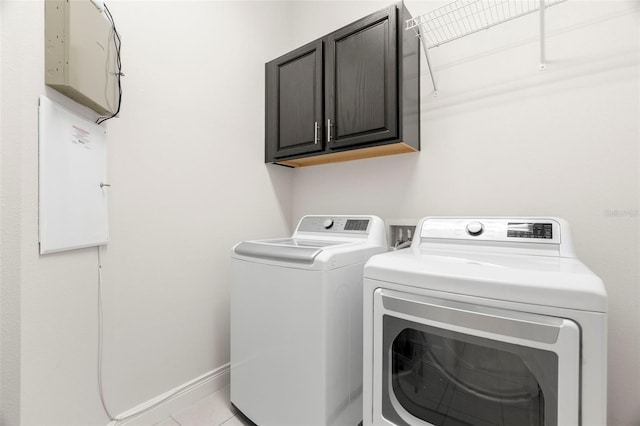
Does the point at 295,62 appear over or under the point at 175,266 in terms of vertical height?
over

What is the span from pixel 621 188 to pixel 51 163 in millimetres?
2247

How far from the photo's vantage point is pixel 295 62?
1836mm

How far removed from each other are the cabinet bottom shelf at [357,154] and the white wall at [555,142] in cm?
9

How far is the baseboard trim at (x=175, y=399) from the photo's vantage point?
132cm

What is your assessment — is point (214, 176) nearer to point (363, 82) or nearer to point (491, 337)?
point (363, 82)

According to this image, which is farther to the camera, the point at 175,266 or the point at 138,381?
the point at 175,266

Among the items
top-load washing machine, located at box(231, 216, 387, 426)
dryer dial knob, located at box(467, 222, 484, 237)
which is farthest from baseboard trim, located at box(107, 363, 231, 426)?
dryer dial knob, located at box(467, 222, 484, 237)

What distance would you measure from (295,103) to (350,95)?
421 millimetres

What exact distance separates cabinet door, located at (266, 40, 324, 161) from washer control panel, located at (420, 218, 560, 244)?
829 mm

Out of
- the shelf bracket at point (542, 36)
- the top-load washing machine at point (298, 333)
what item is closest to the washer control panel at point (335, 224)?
the top-load washing machine at point (298, 333)

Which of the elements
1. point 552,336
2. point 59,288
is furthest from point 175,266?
point 552,336

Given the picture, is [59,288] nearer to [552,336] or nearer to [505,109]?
[552,336]

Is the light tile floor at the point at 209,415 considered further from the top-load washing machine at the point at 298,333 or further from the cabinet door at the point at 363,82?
the cabinet door at the point at 363,82

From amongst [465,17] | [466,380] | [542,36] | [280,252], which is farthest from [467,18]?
[466,380]
